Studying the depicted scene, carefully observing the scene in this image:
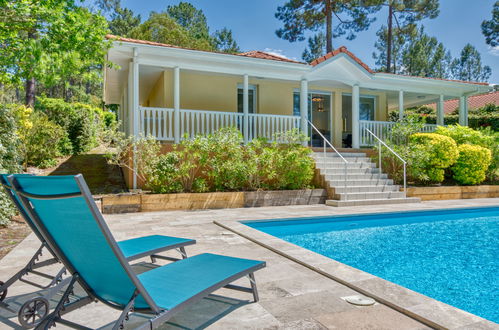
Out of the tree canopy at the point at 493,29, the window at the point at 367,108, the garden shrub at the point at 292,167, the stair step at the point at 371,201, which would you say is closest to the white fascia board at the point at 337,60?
the garden shrub at the point at 292,167

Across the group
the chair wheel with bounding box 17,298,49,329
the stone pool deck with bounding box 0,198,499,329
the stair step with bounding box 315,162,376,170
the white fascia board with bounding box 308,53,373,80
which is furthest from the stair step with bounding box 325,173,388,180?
the chair wheel with bounding box 17,298,49,329

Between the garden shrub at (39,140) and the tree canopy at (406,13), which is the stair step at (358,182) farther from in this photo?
the tree canopy at (406,13)

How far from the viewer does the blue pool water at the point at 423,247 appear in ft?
11.8

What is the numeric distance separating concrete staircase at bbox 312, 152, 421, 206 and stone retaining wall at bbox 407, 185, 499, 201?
0.73 meters

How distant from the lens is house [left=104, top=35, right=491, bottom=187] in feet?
33.2

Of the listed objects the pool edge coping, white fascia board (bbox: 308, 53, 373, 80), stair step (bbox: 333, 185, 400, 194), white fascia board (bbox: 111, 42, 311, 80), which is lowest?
the pool edge coping

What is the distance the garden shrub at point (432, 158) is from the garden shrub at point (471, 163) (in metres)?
0.44

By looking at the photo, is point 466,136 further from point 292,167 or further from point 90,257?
point 90,257

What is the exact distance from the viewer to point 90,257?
200 centimetres

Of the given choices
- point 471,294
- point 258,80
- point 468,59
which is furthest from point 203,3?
point 471,294

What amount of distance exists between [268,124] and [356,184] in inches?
134

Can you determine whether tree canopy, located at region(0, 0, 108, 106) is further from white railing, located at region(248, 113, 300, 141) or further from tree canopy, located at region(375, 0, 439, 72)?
tree canopy, located at region(375, 0, 439, 72)

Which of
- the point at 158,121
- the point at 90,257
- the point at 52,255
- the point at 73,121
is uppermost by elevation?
the point at 73,121

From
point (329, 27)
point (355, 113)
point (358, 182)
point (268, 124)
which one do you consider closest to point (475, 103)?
point (329, 27)
